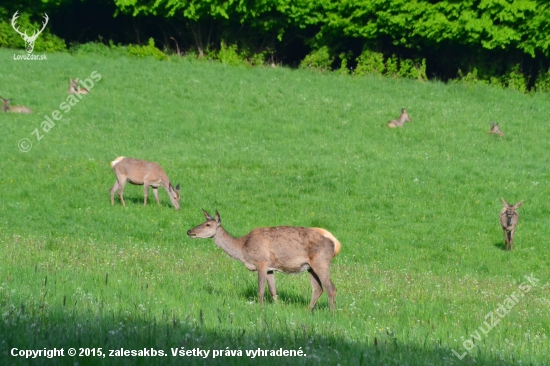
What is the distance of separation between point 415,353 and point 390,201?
16.8m

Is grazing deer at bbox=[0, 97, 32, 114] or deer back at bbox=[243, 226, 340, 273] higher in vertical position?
deer back at bbox=[243, 226, 340, 273]

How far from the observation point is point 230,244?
1266 cm

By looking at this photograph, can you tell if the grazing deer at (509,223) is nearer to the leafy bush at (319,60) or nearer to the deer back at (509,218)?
the deer back at (509,218)

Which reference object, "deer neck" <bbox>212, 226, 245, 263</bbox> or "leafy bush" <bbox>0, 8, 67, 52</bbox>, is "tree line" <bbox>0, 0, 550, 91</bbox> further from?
"deer neck" <bbox>212, 226, 245, 263</bbox>

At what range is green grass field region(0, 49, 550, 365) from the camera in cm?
874

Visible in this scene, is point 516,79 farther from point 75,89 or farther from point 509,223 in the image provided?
point 509,223

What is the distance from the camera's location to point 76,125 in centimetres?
3256

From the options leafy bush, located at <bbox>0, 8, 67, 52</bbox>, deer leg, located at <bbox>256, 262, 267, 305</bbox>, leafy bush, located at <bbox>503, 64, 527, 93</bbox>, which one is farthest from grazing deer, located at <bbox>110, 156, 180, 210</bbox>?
leafy bush, located at <bbox>0, 8, 67, 52</bbox>

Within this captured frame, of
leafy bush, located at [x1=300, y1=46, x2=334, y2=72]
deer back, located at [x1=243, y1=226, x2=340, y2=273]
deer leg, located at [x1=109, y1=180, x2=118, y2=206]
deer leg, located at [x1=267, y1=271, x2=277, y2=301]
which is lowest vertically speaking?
deer leg, located at [x1=109, y1=180, x2=118, y2=206]

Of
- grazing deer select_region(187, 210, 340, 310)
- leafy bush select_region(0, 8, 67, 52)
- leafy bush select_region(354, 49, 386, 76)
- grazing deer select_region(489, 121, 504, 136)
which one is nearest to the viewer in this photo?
grazing deer select_region(187, 210, 340, 310)

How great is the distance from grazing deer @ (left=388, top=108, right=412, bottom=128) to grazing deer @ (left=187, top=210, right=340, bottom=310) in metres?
22.6

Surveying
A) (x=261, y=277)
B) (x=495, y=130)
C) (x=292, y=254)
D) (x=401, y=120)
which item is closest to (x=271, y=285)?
(x=261, y=277)

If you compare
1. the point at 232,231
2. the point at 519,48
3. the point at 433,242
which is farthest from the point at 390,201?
the point at 519,48

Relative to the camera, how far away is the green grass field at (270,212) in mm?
8742
